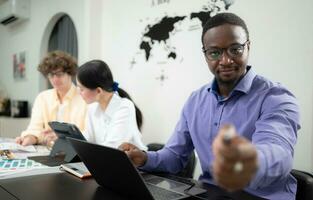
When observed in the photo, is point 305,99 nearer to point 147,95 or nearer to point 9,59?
point 147,95

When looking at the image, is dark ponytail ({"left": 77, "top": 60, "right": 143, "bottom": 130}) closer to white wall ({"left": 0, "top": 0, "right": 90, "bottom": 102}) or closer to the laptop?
the laptop

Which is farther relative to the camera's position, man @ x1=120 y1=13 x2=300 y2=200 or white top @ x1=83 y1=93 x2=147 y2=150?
white top @ x1=83 y1=93 x2=147 y2=150

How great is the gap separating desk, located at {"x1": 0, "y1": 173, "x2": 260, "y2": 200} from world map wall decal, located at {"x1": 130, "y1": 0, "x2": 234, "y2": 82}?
128 cm

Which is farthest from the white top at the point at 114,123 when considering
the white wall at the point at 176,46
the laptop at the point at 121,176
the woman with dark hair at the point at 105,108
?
the laptop at the point at 121,176

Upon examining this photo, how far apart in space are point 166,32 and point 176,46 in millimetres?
155

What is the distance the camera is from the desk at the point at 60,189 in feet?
2.82

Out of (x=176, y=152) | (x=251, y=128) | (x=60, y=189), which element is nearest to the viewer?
(x=60, y=189)

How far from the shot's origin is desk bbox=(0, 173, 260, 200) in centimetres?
86

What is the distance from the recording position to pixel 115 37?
278cm

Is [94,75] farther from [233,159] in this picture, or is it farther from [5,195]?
[233,159]

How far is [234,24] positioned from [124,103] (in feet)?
3.04

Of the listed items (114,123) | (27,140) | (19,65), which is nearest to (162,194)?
(114,123)

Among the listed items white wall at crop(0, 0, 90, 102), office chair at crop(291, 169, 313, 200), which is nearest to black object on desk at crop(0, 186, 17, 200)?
office chair at crop(291, 169, 313, 200)

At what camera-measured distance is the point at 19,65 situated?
14.7 feet
